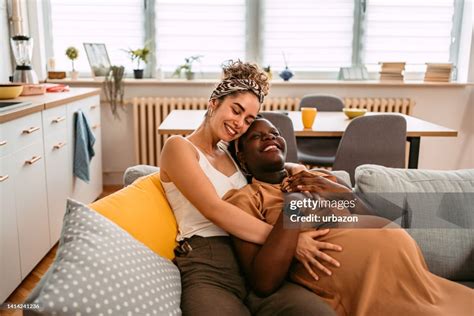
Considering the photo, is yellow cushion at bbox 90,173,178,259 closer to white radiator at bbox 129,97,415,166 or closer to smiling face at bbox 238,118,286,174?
smiling face at bbox 238,118,286,174

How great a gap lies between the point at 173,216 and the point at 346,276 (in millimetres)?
541

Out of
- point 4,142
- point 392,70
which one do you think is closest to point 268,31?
point 392,70

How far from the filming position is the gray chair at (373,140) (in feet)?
8.20

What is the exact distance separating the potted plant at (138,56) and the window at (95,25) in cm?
12

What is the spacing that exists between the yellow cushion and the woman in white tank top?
0.03m

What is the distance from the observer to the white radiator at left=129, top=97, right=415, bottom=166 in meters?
3.88

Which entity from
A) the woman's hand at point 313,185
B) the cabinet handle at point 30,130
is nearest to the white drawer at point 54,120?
the cabinet handle at point 30,130

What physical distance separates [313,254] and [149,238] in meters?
0.46

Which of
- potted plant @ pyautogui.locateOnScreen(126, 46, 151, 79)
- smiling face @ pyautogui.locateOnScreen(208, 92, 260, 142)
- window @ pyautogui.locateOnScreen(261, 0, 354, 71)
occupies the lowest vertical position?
smiling face @ pyautogui.locateOnScreen(208, 92, 260, 142)

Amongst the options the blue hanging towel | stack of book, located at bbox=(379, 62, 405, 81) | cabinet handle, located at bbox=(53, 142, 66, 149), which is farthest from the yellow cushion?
stack of book, located at bbox=(379, 62, 405, 81)

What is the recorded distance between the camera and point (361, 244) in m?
1.21

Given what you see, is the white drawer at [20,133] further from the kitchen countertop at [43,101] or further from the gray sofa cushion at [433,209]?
the gray sofa cushion at [433,209]

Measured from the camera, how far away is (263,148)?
55.0 inches

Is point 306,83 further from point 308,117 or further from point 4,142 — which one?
point 4,142
